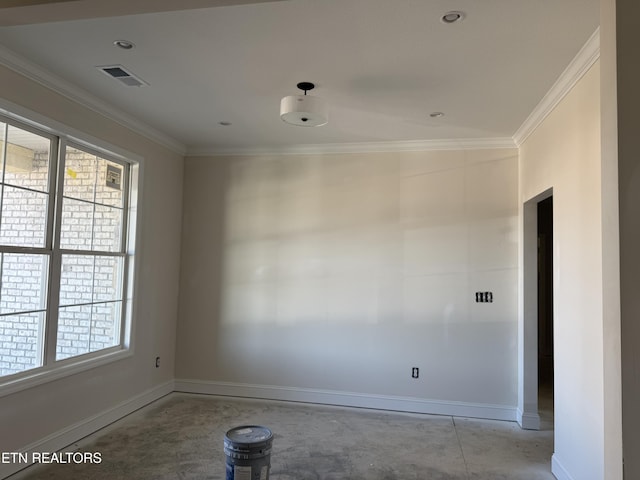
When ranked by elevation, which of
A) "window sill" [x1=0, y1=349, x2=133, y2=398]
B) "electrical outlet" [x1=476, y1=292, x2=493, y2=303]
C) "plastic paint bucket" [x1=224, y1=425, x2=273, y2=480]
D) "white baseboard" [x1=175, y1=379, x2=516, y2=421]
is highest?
"electrical outlet" [x1=476, y1=292, x2=493, y2=303]

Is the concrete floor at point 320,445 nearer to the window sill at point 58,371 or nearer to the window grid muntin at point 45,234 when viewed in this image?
the window sill at point 58,371

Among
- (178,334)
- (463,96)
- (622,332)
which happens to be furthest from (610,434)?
(178,334)

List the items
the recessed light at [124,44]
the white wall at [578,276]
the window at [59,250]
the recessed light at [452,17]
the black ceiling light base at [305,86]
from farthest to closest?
1. the black ceiling light base at [305,86]
2. the window at [59,250]
3. the recessed light at [124,44]
4. the white wall at [578,276]
5. the recessed light at [452,17]

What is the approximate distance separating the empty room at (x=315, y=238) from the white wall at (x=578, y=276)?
0.02 m

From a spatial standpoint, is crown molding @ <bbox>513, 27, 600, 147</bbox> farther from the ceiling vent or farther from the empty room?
the ceiling vent

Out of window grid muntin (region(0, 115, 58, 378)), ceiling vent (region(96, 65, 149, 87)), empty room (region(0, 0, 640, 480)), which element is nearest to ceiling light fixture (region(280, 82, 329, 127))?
empty room (region(0, 0, 640, 480))

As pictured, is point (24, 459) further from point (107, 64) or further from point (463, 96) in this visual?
point (463, 96)

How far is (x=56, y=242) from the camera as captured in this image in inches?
126

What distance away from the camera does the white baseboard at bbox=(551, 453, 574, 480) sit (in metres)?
2.80

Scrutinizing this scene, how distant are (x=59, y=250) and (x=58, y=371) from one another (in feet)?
3.01

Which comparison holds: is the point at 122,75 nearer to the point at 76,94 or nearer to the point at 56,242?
the point at 76,94

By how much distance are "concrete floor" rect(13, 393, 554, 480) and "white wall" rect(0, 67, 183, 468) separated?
0.90 ft

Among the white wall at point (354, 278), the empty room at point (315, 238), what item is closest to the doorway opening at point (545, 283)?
the empty room at point (315, 238)

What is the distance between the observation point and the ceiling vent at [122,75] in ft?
9.60
